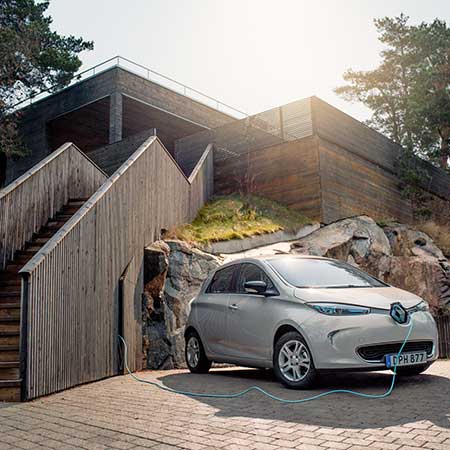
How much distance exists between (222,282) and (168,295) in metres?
2.46

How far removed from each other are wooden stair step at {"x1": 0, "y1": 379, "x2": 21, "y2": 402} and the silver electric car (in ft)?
9.19

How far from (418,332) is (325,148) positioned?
11413 mm

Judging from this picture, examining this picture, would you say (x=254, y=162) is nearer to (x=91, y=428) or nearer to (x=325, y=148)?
(x=325, y=148)

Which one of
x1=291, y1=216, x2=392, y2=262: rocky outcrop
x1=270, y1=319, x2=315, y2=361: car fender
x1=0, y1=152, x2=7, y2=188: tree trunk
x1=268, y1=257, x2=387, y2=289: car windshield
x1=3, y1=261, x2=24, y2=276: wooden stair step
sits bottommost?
x1=270, y1=319, x2=315, y2=361: car fender

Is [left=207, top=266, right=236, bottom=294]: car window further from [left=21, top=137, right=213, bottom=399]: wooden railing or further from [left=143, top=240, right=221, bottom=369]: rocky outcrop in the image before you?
[left=143, top=240, right=221, bottom=369]: rocky outcrop

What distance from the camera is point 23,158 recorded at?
26.3 m

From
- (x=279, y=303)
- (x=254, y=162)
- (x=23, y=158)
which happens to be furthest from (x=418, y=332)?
(x=23, y=158)

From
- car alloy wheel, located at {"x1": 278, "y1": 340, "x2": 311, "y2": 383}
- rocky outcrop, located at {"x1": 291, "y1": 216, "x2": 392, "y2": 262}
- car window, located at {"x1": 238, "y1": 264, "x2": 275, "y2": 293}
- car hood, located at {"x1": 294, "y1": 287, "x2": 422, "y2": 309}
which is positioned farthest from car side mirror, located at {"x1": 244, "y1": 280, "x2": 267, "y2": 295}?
rocky outcrop, located at {"x1": 291, "y1": 216, "x2": 392, "y2": 262}

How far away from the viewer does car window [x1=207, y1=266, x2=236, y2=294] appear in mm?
7863

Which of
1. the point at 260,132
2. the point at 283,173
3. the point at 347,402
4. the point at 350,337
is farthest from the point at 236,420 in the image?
the point at 260,132

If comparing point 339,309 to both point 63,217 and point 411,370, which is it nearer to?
point 411,370

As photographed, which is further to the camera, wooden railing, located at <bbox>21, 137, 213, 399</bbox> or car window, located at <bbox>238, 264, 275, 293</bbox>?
car window, located at <bbox>238, 264, 275, 293</bbox>

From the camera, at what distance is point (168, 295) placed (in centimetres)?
1019

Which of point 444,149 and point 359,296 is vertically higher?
point 444,149
